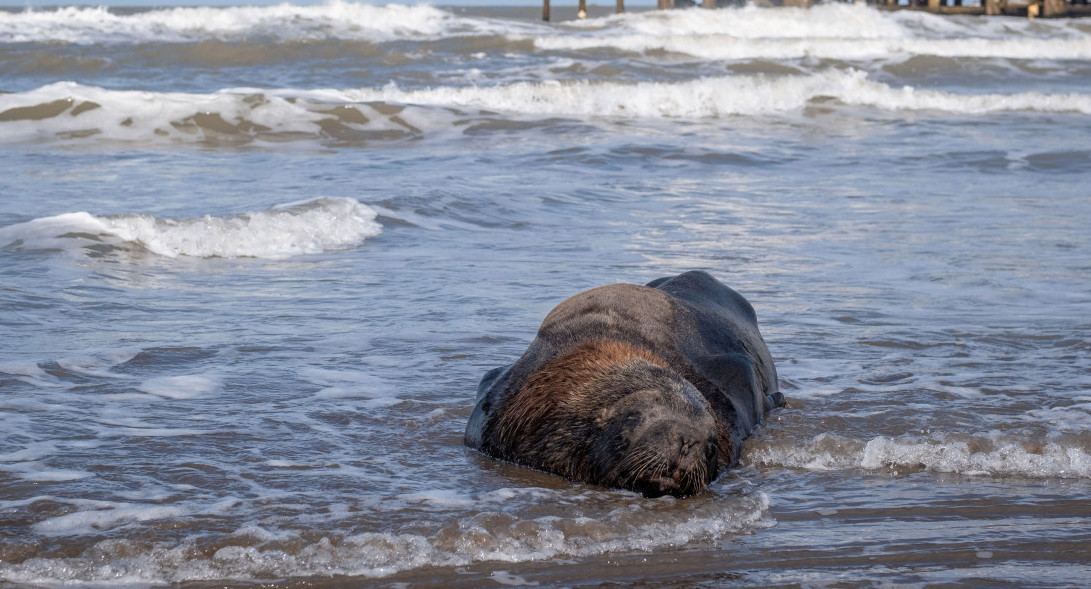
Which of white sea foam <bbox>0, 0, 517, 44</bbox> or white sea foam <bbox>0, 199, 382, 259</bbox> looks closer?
white sea foam <bbox>0, 199, 382, 259</bbox>

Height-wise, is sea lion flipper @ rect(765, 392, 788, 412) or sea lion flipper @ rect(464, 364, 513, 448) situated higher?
sea lion flipper @ rect(464, 364, 513, 448)

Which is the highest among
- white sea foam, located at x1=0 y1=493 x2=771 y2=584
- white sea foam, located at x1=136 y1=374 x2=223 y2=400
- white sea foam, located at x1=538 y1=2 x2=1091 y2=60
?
white sea foam, located at x1=538 y1=2 x2=1091 y2=60

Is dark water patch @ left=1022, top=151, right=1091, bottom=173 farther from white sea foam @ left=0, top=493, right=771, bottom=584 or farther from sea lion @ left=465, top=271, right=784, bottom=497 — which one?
white sea foam @ left=0, top=493, right=771, bottom=584

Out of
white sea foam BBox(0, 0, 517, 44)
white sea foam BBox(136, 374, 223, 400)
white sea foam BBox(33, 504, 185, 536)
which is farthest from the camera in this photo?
white sea foam BBox(0, 0, 517, 44)

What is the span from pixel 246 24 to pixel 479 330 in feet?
88.0

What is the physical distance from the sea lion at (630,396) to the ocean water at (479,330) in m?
0.10

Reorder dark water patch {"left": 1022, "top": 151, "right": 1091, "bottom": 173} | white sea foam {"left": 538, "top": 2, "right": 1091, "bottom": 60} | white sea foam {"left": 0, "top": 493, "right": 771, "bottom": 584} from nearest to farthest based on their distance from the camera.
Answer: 1. white sea foam {"left": 0, "top": 493, "right": 771, "bottom": 584}
2. dark water patch {"left": 1022, "top": 151, "right": 1091, "bottom": 173}
3. white sea foam {"left": 538, "top": 2, "right": 1091, "bottom": 60}

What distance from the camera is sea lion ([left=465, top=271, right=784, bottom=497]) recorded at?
409cm

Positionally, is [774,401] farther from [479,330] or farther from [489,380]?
[479,330]

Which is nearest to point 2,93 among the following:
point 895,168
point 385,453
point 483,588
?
point 895,168

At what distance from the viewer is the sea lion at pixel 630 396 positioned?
4.09 meters

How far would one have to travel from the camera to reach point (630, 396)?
420 cm

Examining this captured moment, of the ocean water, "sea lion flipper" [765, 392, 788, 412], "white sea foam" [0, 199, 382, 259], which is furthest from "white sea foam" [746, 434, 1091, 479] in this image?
"white sea foam" [0, 199, 382, 259]

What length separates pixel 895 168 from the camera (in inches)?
521
